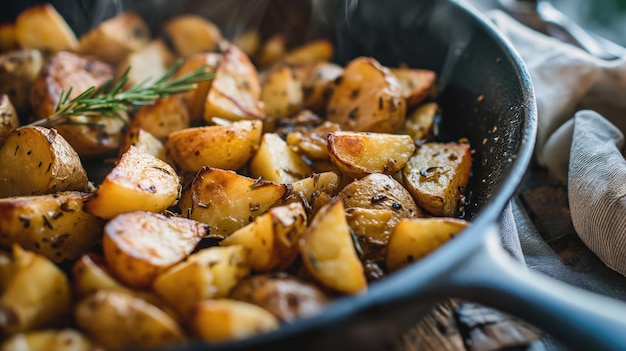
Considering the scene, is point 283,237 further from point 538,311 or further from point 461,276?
point 538,311

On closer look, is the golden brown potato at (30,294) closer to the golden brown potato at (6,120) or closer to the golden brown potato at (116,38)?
the golden brown potato at (6,120)

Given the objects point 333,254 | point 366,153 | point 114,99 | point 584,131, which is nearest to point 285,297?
point 333,254

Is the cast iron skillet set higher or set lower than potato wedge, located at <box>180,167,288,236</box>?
higher

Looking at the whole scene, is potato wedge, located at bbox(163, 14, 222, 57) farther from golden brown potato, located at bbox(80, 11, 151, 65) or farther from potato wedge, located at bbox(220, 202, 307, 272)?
potato wedge, located at bbox(220, 202, 307, 272)

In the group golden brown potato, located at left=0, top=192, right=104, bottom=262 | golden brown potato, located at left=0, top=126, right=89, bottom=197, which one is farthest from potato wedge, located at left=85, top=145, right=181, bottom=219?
golden brown potato, located at left=0, top=126, right=89, bottom=197

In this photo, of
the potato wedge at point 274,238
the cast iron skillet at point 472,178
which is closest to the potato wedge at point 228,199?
the potato wedge at point 274,238

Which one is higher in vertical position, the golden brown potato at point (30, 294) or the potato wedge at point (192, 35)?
the potato wedge at point (192, 35)
